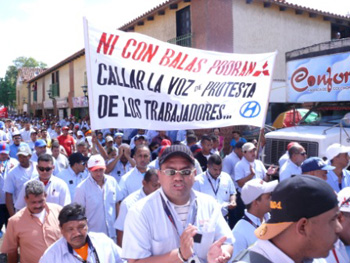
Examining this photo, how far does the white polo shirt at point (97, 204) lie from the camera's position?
4.46 metres

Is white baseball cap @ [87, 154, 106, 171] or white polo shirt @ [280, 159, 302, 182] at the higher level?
white baseball cap @ [87, 154, 106, 171]

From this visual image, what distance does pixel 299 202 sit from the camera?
149 centimetres

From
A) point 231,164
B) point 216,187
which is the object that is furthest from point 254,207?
point 231,164

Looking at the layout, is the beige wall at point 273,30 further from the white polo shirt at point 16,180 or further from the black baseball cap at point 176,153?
the black baseball cap at point 176,153

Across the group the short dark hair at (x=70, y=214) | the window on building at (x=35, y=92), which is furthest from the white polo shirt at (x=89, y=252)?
the window on building at (x=35, y=92)

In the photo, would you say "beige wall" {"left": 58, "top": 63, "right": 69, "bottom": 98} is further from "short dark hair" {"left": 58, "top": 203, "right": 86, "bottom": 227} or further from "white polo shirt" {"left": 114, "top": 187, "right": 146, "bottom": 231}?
"short dark hair" {"left": 58, "top": 203, "right": 86, "bottom": 227}

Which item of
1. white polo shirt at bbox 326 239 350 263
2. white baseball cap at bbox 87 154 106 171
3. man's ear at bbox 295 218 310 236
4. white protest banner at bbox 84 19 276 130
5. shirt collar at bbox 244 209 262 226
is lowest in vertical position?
white polo shirt at bbox 326 239 350 263

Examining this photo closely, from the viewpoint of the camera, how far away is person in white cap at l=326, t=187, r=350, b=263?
259 centimetres

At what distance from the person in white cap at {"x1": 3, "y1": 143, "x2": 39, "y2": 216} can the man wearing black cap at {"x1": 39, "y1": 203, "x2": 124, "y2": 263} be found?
247 centimetres

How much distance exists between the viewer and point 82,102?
27.4 meters

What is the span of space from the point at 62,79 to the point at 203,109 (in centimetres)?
3090

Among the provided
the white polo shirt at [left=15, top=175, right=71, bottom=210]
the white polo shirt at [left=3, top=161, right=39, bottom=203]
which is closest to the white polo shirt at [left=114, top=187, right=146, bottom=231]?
the white polo shirt at [left=15, top=175, right=71, bottom=210]

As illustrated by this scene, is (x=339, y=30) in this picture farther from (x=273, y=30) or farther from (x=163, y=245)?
(x=163, y=245)

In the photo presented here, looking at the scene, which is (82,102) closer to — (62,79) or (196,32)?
(62,79)
